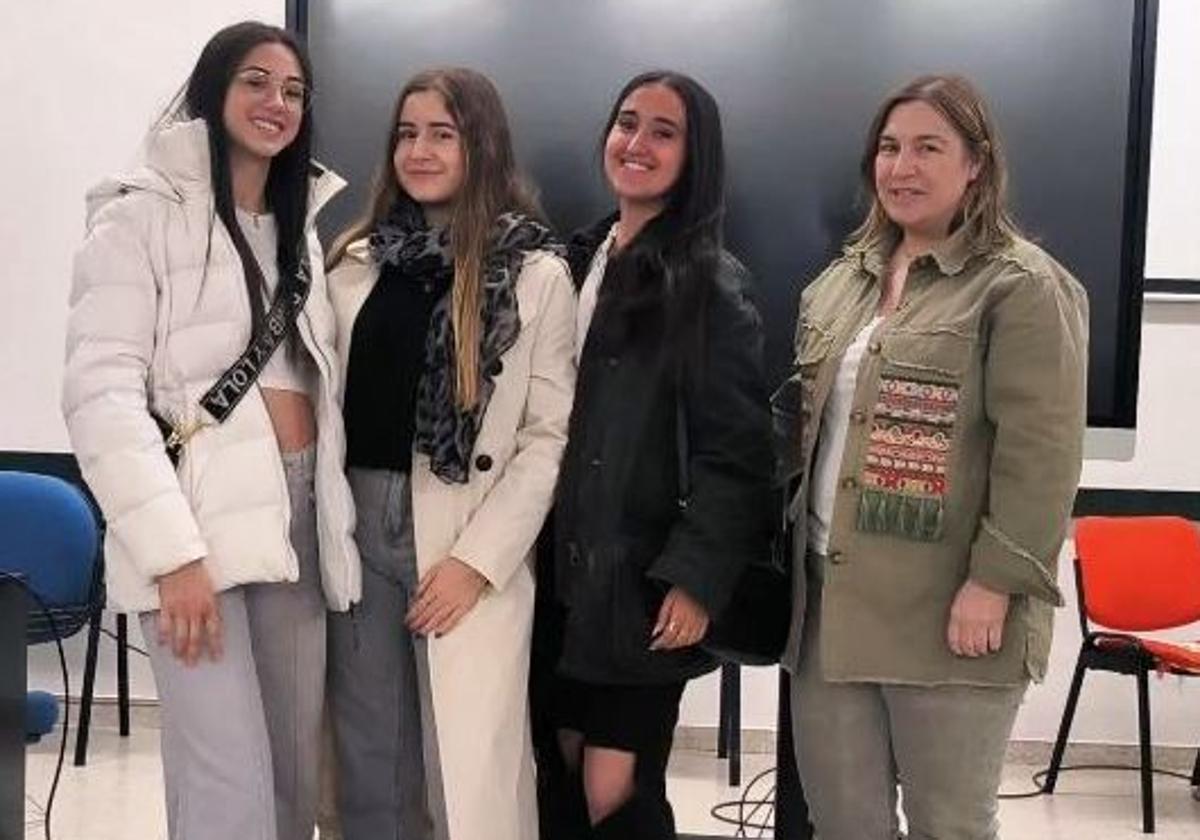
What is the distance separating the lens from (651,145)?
2254 mm

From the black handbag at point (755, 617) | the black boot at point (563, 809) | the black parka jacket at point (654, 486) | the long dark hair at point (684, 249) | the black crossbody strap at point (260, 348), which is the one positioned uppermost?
the long dark hair at point (684, 249)

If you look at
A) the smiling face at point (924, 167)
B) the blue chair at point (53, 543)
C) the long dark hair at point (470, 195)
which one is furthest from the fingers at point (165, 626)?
the blue chair at point (53, 543)

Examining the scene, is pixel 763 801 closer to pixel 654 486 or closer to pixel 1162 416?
pixel 1162 416

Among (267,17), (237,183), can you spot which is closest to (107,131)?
(267,17)

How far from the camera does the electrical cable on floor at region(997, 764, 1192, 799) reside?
13.1 ft

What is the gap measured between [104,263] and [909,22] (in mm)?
2054

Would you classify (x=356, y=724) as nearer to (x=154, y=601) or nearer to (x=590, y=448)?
(x=154, y=601)

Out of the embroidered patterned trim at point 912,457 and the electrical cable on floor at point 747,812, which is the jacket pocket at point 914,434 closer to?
the embroidered patterned trim at point 912,457

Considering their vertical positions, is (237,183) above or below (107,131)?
below

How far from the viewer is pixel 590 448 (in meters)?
2.22

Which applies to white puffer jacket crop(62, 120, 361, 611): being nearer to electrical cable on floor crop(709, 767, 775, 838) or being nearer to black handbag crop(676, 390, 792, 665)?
black handbag crop(676, 390, 792, 665)

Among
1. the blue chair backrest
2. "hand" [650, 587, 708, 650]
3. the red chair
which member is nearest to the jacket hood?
"hand" [650, 587, 708, 650]

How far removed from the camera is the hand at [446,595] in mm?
2209

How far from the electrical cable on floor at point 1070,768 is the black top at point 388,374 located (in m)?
2.51
